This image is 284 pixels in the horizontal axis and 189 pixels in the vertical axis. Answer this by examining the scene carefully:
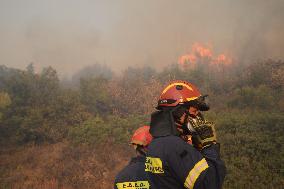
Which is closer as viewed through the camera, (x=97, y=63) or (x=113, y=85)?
(x=113, y=85)

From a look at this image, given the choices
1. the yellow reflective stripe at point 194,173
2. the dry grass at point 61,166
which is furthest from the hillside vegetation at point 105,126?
the yellow reflective stripe at point 194,173

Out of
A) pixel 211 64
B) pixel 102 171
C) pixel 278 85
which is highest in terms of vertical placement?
pixel 211 64

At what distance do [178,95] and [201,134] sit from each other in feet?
1.20

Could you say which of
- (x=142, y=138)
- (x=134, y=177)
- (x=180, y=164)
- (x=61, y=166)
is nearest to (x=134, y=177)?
(x=134, y=177)

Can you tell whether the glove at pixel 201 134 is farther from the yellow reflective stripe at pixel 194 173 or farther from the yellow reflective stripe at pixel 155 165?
the yellow reflective stripe at pixel 155 165

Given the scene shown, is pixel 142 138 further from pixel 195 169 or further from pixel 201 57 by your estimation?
pixel 201 57

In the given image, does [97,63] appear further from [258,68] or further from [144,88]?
[258,68]

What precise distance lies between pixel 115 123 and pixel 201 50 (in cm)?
2547

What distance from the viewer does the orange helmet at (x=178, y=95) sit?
8.72ft

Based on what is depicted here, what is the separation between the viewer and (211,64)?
38500 mm

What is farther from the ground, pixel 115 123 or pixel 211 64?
pixel 211 64

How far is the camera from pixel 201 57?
135 feet

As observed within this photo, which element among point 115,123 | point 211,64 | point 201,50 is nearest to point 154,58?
point 201,50

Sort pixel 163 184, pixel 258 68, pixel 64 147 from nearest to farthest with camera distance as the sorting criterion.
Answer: pixel 163 184 < pixel 64 147 < pixel 258 68
